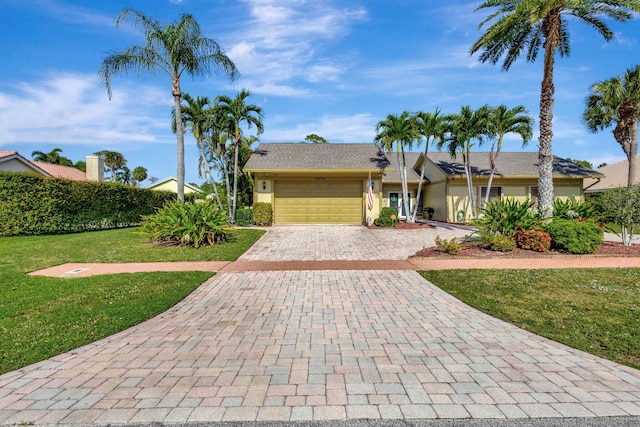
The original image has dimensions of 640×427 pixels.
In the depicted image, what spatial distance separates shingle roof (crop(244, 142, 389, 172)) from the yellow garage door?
1215 mm

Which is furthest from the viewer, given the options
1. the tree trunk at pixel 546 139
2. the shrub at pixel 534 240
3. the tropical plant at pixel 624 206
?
the tree trunk at pixel 546 139

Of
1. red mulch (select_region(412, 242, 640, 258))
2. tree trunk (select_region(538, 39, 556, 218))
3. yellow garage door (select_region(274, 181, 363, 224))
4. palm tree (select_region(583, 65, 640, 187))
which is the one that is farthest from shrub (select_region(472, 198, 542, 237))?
palm tree (select_region(583, 65, 640, 187))

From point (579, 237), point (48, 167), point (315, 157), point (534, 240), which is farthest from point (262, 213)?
point (48, 167)

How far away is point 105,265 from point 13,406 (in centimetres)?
654

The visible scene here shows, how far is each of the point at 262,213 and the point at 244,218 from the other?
116 centimetres

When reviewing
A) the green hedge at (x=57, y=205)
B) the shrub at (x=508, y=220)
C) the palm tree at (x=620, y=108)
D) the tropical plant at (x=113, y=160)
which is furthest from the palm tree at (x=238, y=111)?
the tropical plant at (x=113, y=160)

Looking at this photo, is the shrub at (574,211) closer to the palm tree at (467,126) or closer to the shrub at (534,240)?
the shrub at (534,240)

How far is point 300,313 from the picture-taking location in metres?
4.80

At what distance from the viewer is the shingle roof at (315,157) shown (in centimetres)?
1852

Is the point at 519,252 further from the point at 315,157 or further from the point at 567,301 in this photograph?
the point at 315,157

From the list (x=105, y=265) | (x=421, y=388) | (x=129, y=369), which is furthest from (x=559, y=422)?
(x=105, y=265)

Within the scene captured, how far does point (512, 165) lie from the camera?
2150 centimetres

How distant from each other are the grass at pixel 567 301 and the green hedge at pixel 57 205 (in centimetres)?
1568

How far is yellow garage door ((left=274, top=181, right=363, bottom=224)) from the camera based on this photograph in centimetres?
1920
